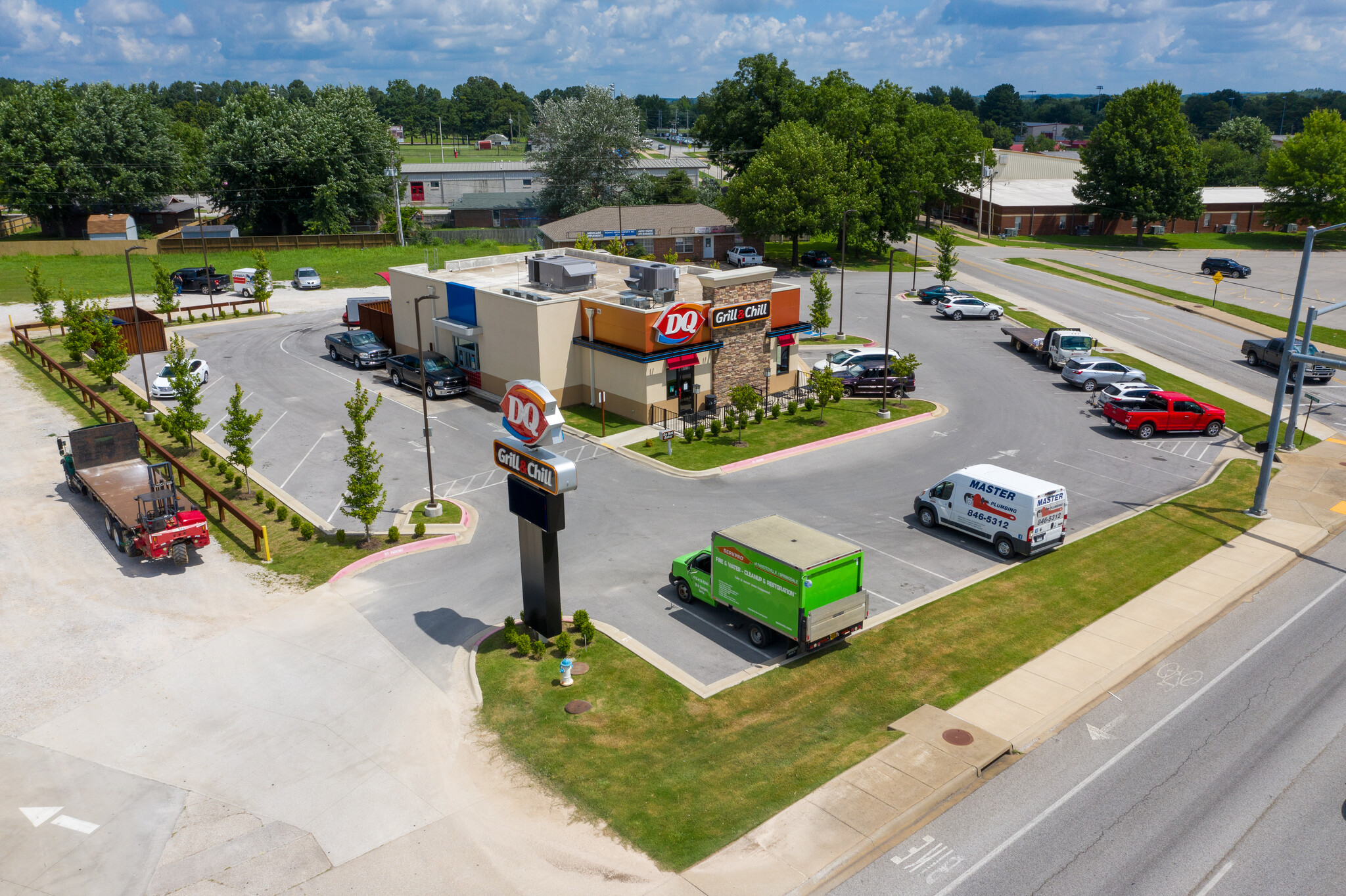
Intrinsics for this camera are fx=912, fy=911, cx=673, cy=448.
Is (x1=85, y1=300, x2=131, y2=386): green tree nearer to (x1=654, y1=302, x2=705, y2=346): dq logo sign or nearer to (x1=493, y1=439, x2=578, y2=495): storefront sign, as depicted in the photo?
(x1=654, y1=302, x2=705, y2=346): dq logo sign

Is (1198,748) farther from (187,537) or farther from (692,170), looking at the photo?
(692,170)

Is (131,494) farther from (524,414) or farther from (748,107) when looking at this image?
(748,107)

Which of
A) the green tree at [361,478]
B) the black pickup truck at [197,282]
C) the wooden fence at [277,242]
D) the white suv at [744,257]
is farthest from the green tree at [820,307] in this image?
the wooden fence at [277,242]

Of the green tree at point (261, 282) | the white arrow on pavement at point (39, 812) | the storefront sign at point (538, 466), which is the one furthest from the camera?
the green tree at point (261, 282)

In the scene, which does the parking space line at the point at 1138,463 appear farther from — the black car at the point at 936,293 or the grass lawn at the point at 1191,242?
the grass lawn at the point at 1191,242

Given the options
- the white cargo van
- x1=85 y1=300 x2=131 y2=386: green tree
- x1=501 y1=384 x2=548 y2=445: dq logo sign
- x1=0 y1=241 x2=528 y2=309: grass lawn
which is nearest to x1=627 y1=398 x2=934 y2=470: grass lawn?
the white cargo van

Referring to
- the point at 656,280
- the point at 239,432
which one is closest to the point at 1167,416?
the point at 656,280
